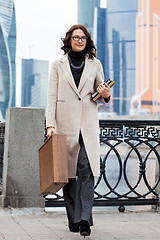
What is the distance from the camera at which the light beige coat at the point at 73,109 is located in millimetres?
3775

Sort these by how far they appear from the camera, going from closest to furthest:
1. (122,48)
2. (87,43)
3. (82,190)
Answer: (82,190) < (87,43) < (122,48)

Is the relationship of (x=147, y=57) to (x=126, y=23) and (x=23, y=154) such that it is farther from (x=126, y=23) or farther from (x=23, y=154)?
(x=23, y=154)

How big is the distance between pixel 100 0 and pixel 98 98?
485 feet

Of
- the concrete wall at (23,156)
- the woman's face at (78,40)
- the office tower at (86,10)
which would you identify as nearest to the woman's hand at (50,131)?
the woman's face at (78,40)

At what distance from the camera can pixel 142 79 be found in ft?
473

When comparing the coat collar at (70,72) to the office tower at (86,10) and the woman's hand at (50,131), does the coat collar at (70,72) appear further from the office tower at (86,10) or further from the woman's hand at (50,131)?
the office tower at (86,10)

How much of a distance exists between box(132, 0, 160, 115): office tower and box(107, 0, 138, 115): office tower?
1988mm

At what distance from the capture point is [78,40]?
12.6ft

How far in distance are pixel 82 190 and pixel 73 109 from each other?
0.65 m

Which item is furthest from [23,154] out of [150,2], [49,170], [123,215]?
[150,2]

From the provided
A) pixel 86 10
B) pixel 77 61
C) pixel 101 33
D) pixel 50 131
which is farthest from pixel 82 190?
pixel 86 10

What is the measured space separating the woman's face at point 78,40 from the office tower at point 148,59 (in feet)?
444

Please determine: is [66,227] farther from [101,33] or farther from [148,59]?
[148,59]

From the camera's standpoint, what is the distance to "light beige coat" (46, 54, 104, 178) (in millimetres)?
3775
